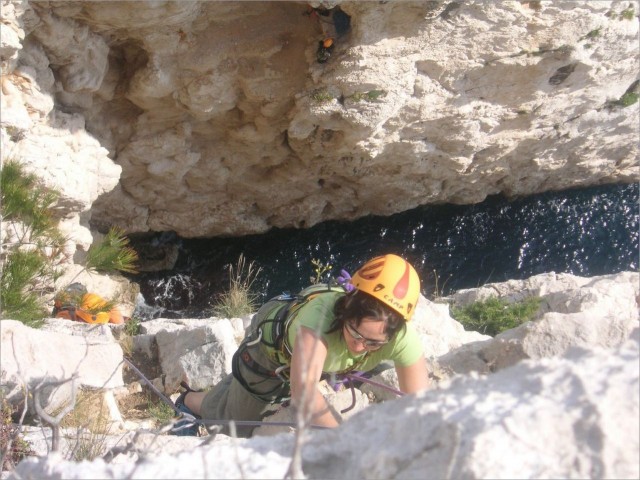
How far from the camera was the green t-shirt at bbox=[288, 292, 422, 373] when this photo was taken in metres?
3.57

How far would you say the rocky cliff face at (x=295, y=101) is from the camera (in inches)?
305

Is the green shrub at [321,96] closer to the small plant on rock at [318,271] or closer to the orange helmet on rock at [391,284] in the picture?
the small plant on rock at [318,271]

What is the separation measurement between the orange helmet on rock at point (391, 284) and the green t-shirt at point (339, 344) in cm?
19

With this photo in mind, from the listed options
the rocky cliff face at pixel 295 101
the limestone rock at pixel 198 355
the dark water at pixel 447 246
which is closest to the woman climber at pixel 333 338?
the limestone rock at pixel 198 355

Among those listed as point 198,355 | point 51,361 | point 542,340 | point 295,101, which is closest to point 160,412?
point 198,355

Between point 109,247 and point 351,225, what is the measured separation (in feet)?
26.0

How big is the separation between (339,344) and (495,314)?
515cm

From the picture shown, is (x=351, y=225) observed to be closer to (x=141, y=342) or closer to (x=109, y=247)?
(x=141, y=342)

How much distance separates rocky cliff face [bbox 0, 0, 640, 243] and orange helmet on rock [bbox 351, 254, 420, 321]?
490 centimetres

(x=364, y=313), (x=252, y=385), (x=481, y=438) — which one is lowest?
(x=252, y=385)

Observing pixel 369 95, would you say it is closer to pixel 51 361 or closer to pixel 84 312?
pixel 84 312

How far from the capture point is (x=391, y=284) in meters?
3.52

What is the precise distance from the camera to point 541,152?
12289 millimetres

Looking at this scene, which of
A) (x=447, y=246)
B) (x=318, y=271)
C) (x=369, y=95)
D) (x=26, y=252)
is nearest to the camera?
(x=26, y=252)
